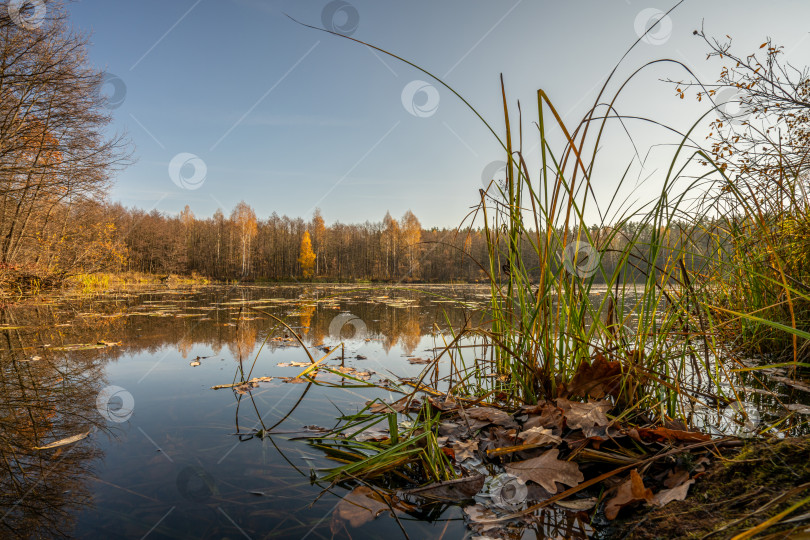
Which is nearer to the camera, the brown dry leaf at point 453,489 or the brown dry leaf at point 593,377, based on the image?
the brown dry leaf at point 453,489

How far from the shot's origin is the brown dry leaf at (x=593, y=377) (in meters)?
1.28

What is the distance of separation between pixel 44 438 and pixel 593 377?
7.25ft

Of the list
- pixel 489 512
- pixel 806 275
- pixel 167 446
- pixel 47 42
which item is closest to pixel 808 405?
pixel 806 275

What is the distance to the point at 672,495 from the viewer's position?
817mm

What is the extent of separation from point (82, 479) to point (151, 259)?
146 ft

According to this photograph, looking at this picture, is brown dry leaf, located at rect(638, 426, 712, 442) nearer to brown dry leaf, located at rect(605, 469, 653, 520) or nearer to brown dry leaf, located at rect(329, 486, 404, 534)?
brown dry leaf, located at rect(605, 469, 653, 520)

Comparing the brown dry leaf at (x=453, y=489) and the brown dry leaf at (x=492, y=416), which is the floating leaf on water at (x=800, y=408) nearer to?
the brown dry leaf at (x=492, y=416)

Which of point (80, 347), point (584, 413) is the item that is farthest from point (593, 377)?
point (80, 347)

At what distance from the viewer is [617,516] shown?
2.87 feet

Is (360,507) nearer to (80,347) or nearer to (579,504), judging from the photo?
(579,504)

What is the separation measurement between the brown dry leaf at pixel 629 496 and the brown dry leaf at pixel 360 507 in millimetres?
522

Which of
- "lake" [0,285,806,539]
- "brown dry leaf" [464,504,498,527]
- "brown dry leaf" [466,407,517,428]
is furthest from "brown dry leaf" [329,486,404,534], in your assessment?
"brown dry leaf" [466,407,517,428]

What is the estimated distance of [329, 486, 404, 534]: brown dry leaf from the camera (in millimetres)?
986

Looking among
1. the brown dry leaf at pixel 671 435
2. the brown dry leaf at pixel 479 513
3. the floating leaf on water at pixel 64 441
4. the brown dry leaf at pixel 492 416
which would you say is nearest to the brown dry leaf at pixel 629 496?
the brown dry leaf at pixel 671 435
